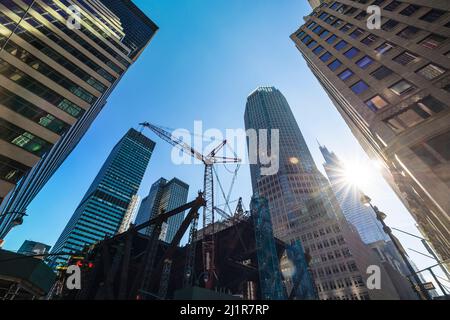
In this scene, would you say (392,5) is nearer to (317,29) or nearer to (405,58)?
(405,58)

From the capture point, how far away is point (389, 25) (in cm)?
2995

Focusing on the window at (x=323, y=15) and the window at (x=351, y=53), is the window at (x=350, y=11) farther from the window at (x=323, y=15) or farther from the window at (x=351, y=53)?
the window at (x=351, y=53)

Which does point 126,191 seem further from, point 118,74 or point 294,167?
point 118,74

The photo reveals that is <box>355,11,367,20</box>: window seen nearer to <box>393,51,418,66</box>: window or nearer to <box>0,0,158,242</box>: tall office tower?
<box>393,51,418,66</box>: window

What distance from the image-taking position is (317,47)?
39.4 m

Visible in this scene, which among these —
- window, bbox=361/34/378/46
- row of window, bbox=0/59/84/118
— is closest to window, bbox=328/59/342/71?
window, bbox=361/34/378/46

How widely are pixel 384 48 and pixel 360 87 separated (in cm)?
617

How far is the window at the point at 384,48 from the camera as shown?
Result: 2786 centimetres

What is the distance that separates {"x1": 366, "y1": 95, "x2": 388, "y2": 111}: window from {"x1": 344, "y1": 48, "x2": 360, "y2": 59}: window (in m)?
9.88

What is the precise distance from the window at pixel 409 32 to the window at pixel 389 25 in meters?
2.01

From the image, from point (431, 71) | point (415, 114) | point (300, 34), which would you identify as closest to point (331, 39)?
point (300, 34)

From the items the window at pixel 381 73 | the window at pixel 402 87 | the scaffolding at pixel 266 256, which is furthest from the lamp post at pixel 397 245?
the window at pixel 381 73

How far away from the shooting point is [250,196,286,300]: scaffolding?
26.5 m
